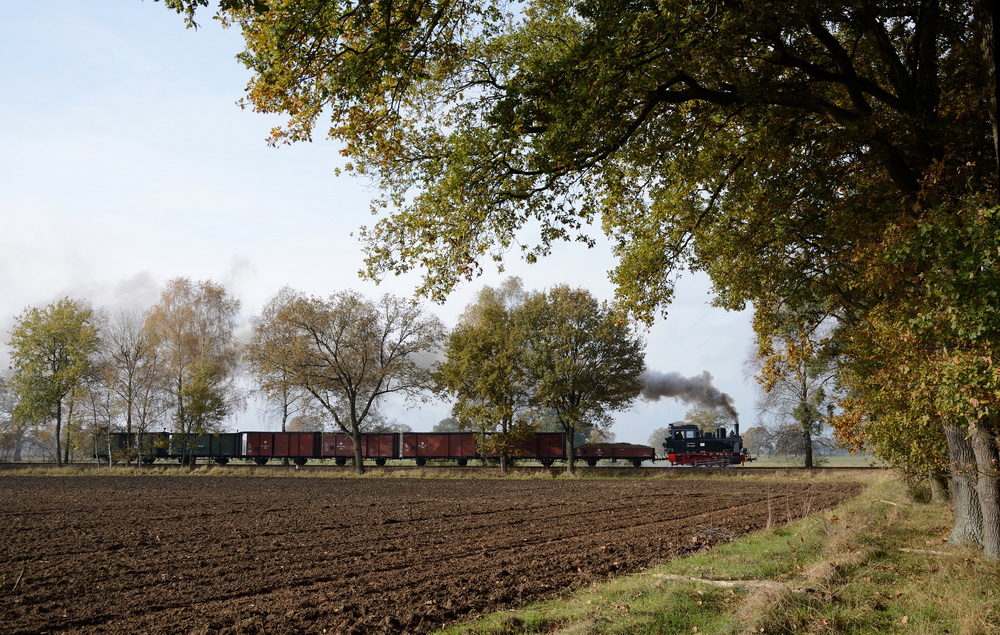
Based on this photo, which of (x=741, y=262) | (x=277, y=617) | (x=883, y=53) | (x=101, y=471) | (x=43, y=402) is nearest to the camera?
(x=277, y=617)

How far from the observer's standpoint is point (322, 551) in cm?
1355

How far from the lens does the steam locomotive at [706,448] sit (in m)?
45.8

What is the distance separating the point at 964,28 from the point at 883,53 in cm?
214

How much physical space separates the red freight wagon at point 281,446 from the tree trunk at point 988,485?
154 feet

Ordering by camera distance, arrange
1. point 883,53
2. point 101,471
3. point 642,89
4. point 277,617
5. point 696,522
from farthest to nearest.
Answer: point 101,471
point 696,522
point 883,53
point 642,89
point 277,617

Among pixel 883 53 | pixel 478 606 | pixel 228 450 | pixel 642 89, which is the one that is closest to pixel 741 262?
pixel 883 53

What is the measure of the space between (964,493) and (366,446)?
4422cm

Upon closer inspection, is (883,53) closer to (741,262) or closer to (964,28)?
(964,28)

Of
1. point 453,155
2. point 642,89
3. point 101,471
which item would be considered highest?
point 642,89

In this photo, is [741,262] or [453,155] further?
[741,262]

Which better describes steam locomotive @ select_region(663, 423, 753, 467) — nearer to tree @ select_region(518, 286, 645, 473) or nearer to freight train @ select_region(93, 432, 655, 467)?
freight train @ select_region(93, 432, 655, 467)

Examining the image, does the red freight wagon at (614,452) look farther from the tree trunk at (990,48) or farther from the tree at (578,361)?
the tree trunk at (990,48)

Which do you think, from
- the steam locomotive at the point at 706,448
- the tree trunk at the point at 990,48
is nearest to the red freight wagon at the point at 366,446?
the steam locomotive at the point at 706,448

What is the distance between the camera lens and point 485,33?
11070 millimetres
